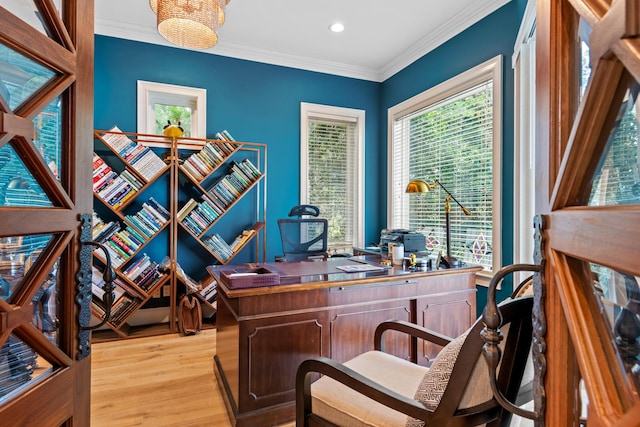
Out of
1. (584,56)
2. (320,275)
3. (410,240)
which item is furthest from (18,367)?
(410,240)

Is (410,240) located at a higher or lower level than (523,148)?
lower

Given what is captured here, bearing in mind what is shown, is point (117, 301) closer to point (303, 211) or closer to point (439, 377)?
point (303, 211)

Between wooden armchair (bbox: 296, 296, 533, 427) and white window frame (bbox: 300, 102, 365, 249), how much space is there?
2.98 m

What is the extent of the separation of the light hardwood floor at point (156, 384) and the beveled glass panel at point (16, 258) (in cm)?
161

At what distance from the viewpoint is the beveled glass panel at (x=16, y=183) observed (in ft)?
2.27

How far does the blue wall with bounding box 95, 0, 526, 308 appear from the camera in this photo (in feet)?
9.64

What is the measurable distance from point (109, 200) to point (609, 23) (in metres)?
3.63

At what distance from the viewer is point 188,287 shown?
3.39m

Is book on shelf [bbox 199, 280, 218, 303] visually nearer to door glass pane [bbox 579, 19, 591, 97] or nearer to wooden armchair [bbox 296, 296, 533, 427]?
wooden armchair [bbox 296, 296, 533, 427]

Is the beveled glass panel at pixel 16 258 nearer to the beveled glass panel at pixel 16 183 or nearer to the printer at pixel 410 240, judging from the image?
the beveled glass panel at pixel 16 183

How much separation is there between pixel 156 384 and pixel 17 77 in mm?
2317

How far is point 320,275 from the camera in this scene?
7.30 ft

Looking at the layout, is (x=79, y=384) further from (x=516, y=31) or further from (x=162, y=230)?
(x=516, y=31)

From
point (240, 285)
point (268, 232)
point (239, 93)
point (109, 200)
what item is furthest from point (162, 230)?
point (240, 285)
